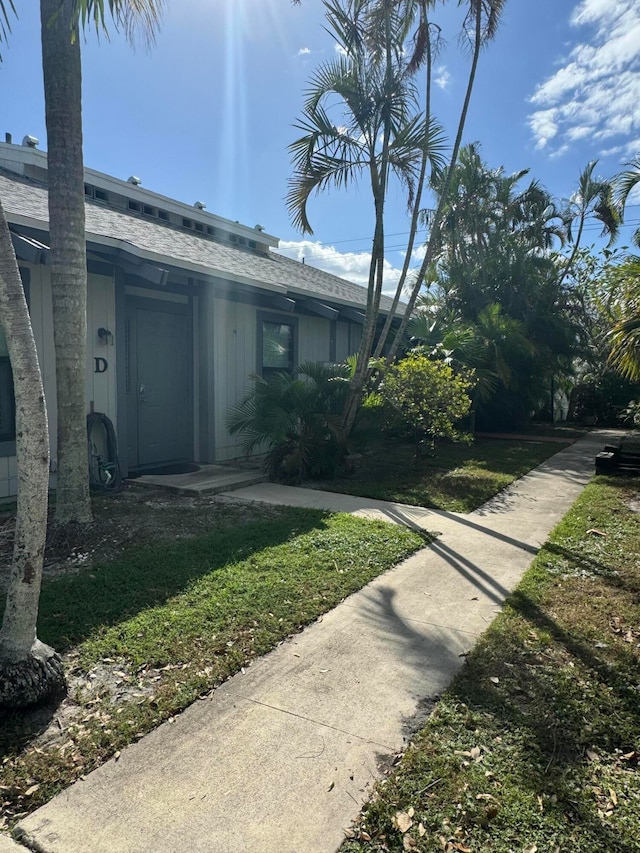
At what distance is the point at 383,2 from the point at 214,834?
1000 cm

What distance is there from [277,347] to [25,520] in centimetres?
796

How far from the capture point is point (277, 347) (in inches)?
413

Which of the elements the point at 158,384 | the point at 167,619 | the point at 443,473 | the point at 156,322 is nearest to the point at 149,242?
the point at 156,322

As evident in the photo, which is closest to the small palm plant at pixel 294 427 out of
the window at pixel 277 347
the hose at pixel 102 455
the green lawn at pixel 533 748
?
the hose at pixel 102 455

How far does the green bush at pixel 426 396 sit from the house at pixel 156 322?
226 cm

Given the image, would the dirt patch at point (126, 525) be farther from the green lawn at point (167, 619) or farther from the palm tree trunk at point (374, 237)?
the palm tree trunk at point (374, 237)

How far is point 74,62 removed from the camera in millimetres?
4910

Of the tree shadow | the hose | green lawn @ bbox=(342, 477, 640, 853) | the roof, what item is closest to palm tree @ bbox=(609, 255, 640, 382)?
the roof

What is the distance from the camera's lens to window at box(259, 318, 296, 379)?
10117 millimetres

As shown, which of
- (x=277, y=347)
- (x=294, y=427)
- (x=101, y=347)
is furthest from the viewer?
(x=277, y=347)

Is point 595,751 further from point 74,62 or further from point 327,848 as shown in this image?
point 74,62

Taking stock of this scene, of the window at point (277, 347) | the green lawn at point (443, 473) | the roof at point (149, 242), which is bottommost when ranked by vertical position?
the green lawn at point (443, 473)

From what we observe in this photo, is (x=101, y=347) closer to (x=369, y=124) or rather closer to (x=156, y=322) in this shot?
(x=156, y=322)

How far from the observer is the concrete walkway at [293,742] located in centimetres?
202
